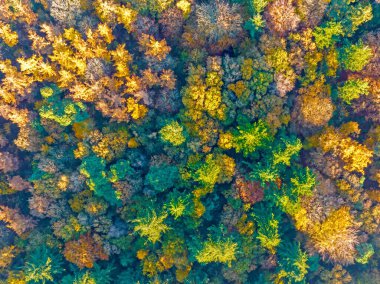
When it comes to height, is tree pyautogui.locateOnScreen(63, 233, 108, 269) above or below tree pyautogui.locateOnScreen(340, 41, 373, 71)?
below

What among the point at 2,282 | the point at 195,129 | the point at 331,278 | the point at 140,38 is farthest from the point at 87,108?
the point at 331,278

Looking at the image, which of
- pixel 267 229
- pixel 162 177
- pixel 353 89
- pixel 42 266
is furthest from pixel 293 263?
pixel 42 266

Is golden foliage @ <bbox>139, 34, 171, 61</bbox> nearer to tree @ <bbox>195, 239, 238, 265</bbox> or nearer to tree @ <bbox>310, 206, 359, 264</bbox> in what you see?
tree @ <bbox>195, 239, 238, 265</bbox>

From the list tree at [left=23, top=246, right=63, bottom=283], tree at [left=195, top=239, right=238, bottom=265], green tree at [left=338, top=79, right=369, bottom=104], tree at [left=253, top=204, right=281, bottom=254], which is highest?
green tree at [left=338, top=79, right=369, bottom=104]

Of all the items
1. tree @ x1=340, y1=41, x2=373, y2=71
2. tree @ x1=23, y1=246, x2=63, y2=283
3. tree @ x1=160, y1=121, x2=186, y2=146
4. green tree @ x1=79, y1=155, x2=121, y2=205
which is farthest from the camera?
green tree @ x1=79, y1=155, x2=121, y2=205

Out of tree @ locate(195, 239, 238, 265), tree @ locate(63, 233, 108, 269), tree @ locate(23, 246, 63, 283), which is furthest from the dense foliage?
tree @ locate(195, 239, 238, 265)

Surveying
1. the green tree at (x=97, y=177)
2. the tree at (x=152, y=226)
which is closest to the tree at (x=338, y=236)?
the tree at (x=152, y=226)

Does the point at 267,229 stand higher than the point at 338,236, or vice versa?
the point at 267,229

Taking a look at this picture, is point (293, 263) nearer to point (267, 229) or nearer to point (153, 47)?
point (267, 229)

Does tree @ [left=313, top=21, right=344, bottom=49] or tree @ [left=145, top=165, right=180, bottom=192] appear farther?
tree @ [left=313, top=21, right=344, bottom=49]

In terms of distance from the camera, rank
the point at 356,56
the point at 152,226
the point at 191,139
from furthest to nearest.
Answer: the point at 191,139
the point at 356,56
the point at 152,226

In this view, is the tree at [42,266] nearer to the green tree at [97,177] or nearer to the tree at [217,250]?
the green tree at [97,177]
